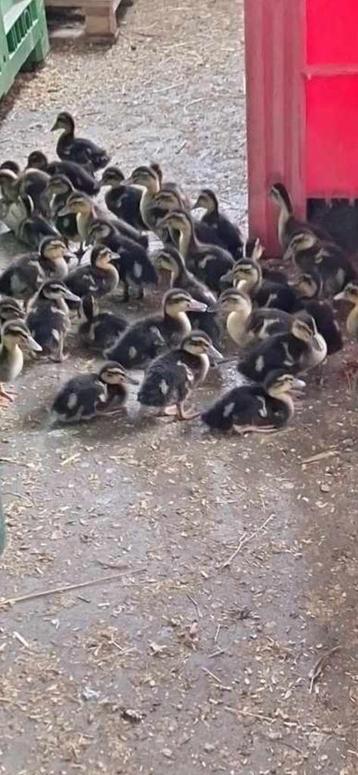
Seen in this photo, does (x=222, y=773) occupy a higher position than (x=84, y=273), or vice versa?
(x=84, y=273)

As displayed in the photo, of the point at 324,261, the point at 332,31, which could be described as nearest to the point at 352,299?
the point at 324,261

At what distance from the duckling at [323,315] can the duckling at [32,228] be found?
0.93m

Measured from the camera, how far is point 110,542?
9.66 ft

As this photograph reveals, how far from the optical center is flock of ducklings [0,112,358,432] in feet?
10.9

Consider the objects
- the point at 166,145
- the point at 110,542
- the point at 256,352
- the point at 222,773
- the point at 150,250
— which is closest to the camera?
the point at 222,773

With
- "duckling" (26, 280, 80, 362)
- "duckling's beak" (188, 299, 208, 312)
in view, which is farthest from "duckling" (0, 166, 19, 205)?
"duckling's beak" (188, 299, 208, 312)

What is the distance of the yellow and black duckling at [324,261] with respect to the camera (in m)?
3.76

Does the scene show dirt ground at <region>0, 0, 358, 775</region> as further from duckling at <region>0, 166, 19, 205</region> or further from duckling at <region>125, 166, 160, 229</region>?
duckling at <region>0, 166, 19, 205</region>

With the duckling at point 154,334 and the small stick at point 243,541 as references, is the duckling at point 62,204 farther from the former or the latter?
the small stick at point 243,541

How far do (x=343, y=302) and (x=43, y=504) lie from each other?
117 cm

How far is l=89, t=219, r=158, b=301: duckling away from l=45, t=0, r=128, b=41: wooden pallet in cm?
238

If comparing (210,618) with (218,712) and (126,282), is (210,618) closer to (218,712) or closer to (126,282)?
(218,712)

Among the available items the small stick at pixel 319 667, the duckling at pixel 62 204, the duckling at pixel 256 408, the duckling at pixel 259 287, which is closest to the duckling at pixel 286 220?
the duckling at pixel 259 287

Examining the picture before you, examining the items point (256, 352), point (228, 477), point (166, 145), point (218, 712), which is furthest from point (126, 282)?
point (218, 712)
